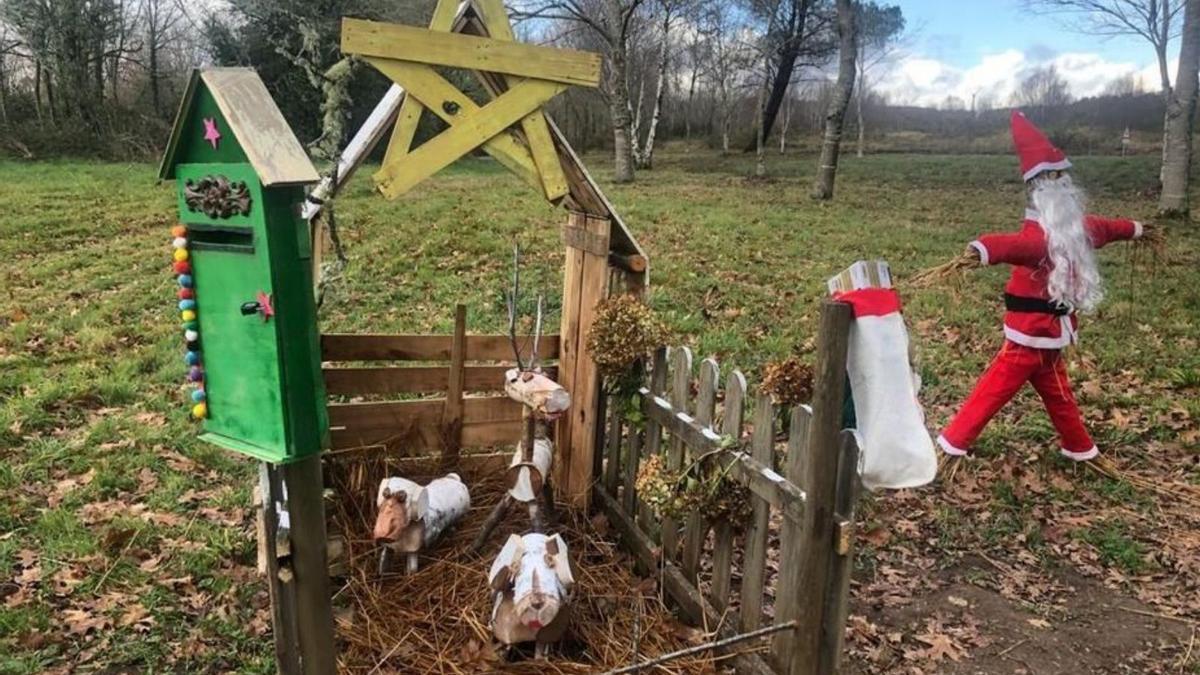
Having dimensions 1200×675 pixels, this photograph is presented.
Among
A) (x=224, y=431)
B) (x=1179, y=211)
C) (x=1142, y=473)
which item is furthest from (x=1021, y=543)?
(x=1179, y=211)

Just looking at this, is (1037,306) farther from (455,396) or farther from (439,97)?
(439,97)

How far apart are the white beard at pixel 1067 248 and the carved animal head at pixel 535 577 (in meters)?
3.03

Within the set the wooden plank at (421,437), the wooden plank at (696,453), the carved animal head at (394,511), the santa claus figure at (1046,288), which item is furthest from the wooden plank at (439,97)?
the santa claus figure at (1046,288)

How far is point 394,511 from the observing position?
342 centimetres

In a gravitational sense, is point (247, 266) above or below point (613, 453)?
above

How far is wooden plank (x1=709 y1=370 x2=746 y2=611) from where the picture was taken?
3008 millimetres

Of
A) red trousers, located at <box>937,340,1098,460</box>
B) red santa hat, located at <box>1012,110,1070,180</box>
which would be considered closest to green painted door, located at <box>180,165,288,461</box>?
red trousers, located at <box>937,340,1098,460</box>

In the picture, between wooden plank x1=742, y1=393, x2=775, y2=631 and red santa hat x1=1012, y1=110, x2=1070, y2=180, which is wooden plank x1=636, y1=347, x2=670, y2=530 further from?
red santa hat x1=1012, y1=110, x2=1070, y2=180

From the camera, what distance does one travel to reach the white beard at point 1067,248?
423 cm

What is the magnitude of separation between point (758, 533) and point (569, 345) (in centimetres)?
156

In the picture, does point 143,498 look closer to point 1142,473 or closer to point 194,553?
point 194,553

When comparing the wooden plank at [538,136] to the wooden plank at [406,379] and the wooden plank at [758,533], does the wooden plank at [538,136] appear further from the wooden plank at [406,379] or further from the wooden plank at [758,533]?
the wooden plank at [758,533]

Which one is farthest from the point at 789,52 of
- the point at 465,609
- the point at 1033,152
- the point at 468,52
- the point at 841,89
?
the point at 465,609

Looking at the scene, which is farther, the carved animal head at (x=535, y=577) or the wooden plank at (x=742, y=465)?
the carved animal head at (x=535, y=577)
